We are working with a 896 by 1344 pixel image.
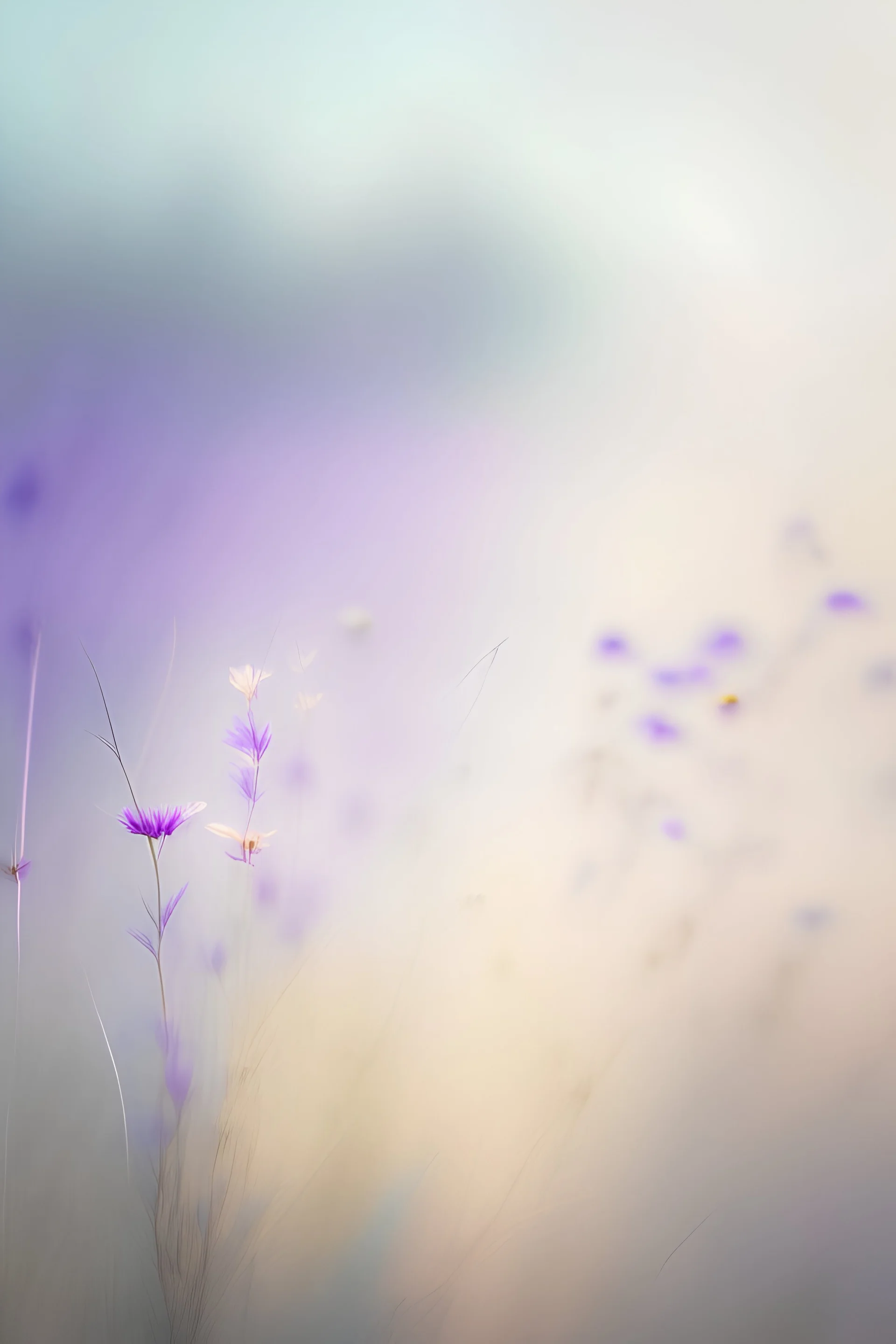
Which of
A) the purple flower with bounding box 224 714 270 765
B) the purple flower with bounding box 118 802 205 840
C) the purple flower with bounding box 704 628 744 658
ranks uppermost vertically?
the purple flower with bounding box 704 628 744 658

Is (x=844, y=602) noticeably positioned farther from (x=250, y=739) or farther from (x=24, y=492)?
(x=24, y=492)

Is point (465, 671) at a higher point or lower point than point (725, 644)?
lower

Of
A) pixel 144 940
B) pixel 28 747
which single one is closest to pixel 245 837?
pixel 144 940

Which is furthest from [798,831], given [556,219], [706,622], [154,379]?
[154,379]

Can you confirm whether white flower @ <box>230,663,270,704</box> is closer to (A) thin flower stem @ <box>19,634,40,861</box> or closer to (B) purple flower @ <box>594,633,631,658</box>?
(A) thin flower stem @ <box>19,634,40,861</box>

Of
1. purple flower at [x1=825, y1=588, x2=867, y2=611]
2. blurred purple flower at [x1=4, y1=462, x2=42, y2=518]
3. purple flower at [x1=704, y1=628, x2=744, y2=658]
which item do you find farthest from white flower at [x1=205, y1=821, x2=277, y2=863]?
purple flower at [x1=825, y1=588, x2=867, y2=611]

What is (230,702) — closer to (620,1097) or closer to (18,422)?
(18,422)

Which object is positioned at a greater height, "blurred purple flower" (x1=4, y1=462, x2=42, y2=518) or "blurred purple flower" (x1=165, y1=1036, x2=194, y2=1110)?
"blurred purple flower" (x1=4, y1=462, x2=42, y2=518)
